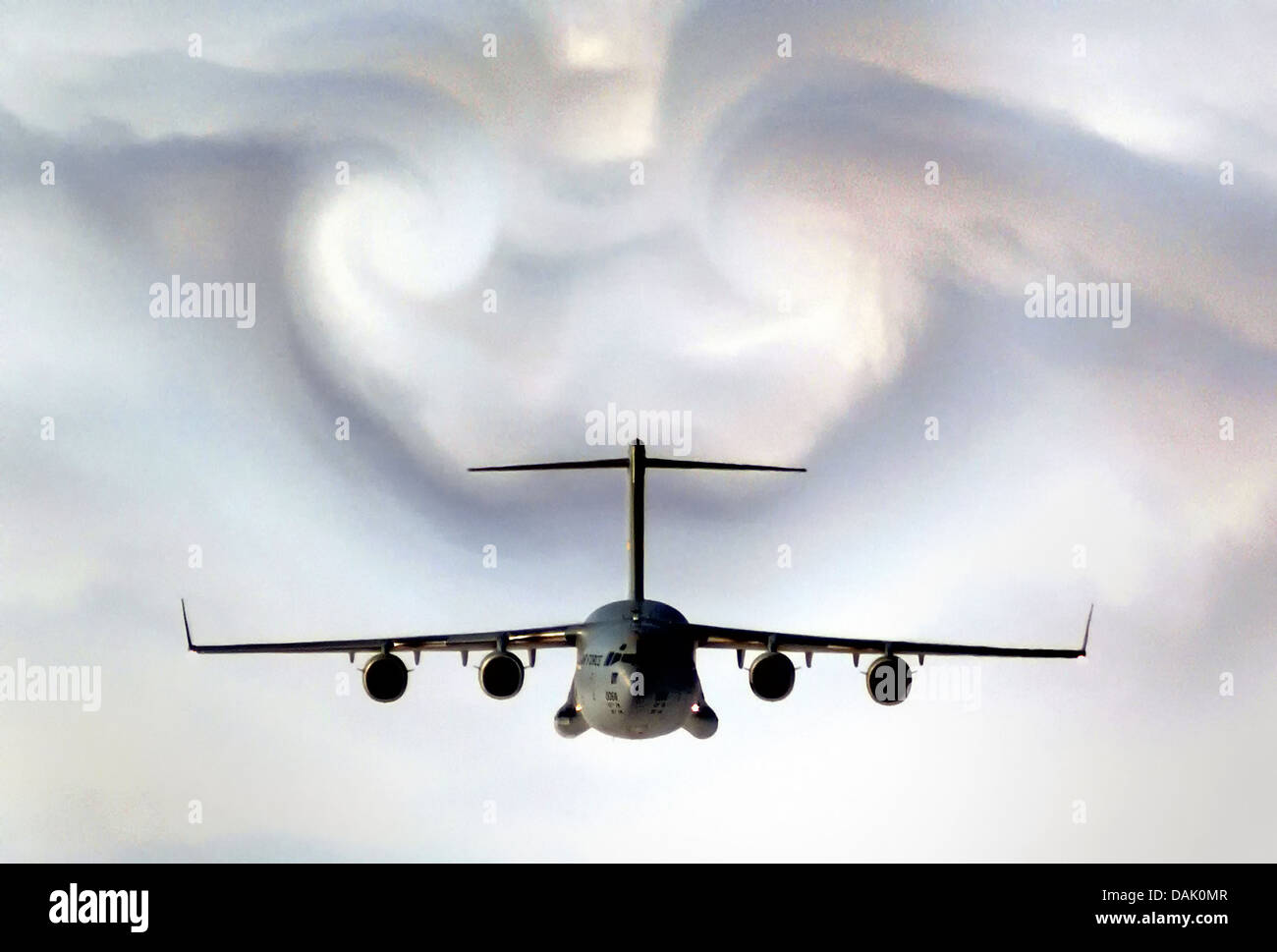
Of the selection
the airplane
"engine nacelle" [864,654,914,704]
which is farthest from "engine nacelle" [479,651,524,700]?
"engine nacelle" [864,654,914,704]

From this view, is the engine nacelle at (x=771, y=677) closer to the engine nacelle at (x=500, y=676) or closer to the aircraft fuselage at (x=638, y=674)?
the aircraft fuselage at (x=638, y=674)

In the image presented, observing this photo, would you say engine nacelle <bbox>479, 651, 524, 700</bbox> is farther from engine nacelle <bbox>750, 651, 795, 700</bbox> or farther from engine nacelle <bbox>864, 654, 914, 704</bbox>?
engine nacelle <bbox>864, 654, 914, 704</bbox>

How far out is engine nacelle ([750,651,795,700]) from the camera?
4638 centimetres

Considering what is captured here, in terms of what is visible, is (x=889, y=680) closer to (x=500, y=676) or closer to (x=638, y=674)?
(x=638, y=674)

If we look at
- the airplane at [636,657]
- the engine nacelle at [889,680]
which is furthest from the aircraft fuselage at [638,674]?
the engine nacelle at [889,680]

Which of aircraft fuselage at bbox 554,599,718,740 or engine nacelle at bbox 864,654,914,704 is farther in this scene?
engine nacelle at bbox 864,654,914,704

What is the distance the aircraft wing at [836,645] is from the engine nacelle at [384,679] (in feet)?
27.2

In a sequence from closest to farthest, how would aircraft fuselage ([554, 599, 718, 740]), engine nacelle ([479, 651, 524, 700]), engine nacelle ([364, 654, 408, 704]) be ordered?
aircraft fuselage ([554, 599, 718, 740]) < engine nacelle ([364, 654, 408, 704]) < engine nacelle ([479, 651, 524, 700])

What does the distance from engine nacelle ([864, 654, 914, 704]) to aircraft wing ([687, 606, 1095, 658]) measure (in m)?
1.44

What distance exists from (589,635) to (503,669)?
2569 millimetres

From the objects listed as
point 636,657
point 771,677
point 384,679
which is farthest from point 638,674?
point 384,679
